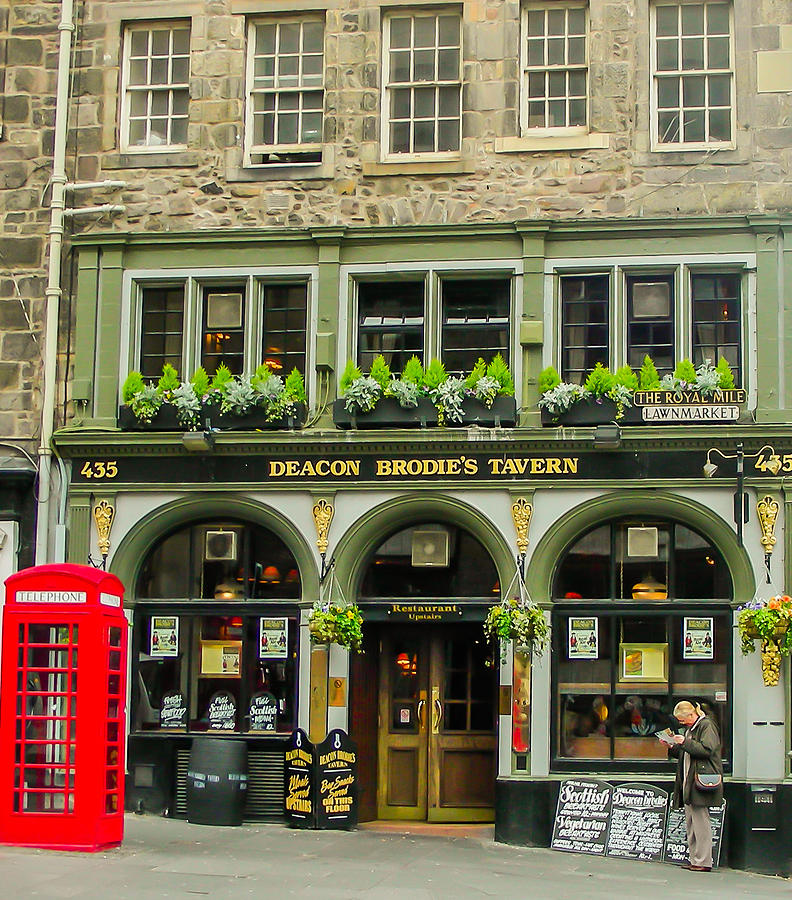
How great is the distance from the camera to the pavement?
13.1 metres

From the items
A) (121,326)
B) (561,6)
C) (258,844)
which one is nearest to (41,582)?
(258,844)

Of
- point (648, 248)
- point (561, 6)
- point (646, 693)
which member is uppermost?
point (561, 6)

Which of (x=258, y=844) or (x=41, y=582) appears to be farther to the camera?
(x=258, y=844)

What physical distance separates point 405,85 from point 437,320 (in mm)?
2939

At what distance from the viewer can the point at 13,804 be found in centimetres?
1449

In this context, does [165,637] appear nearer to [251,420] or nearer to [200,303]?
[251,420]

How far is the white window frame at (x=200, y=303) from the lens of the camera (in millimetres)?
18422

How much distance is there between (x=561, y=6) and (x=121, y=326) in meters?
6.65

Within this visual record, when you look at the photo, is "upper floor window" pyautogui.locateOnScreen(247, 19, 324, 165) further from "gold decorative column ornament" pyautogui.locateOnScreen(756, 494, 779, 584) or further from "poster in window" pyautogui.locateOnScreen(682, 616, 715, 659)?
"poster in window" pyautogui.locateOnScreen(682, 616, 715, 659)

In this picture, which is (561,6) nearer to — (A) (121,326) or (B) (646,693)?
(A) (121,326)

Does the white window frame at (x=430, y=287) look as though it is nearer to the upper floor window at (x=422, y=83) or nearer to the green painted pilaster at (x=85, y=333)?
the upper floor window at (x=422, y=83)

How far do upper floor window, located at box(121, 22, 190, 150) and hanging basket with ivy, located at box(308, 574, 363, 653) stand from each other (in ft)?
20.1

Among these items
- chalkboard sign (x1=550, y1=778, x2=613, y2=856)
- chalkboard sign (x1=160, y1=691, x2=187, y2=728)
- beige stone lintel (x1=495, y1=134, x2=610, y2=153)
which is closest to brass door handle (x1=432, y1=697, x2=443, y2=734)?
chalkboard sign (x1=550, y1=778, x2=613, y2=856)

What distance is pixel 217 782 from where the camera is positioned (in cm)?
1748
